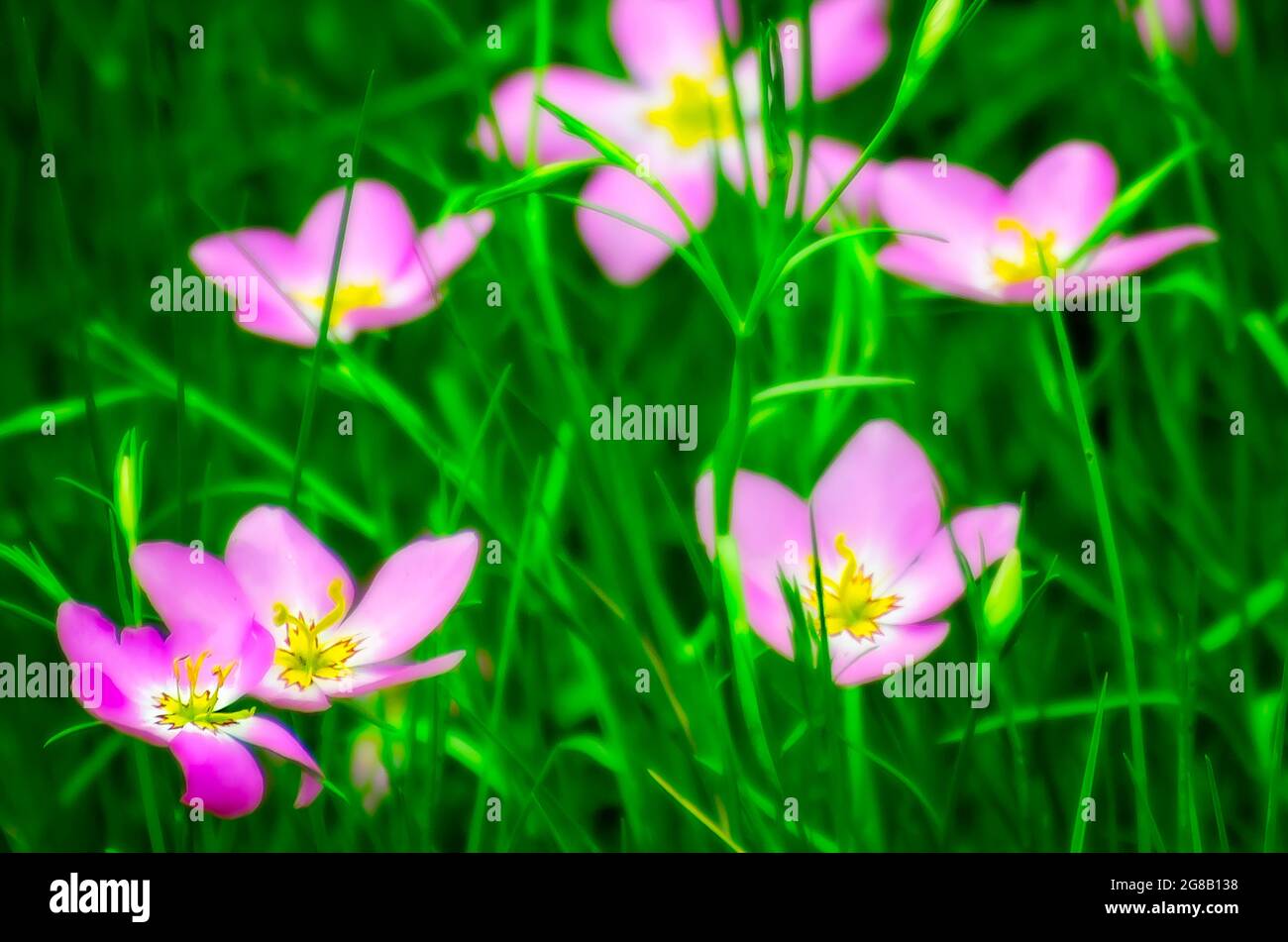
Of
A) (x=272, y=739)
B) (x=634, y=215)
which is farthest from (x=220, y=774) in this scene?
(x=634, y=215)

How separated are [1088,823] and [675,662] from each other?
0.20 meters

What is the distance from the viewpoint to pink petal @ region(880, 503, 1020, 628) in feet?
1.92

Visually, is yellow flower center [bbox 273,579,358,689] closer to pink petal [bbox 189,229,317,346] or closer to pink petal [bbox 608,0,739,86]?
pink petal [bbox 189,229,317,346]

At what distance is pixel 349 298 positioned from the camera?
71 centimetres

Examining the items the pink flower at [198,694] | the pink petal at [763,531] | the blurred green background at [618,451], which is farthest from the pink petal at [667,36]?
the pink flower at [198,694]

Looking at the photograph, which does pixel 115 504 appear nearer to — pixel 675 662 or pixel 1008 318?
pixel 675 662

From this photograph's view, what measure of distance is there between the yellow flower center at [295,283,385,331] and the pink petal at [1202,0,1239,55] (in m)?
0.54

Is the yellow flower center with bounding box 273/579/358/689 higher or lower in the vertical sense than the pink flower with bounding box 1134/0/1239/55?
lower

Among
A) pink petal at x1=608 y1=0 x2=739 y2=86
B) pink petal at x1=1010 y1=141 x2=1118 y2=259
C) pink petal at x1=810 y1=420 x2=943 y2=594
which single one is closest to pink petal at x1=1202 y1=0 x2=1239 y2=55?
pink petal at x1=1010 y1=141 x2=1118 y2=259

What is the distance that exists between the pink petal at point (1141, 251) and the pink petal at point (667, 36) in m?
0.28

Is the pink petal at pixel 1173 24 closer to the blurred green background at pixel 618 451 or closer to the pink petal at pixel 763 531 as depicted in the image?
the blurred green background at pixel 618 451
